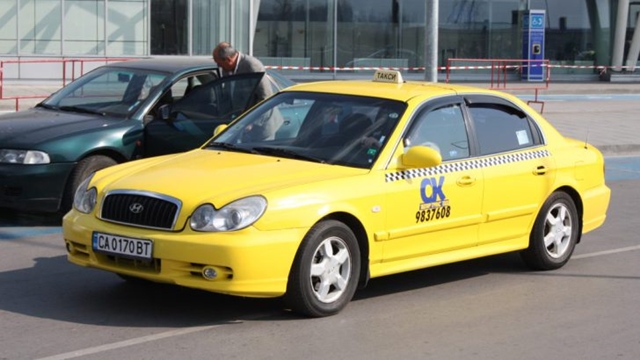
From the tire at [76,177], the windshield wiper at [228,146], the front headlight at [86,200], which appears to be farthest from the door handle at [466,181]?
the tire at [76,177]

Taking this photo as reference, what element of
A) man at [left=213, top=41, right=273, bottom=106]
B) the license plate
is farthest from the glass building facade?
the license plate

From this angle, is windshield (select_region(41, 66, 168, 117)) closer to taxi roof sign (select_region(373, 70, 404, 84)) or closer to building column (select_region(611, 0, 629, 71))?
taxi roof sign (select_region(373, 70, 404, 84))

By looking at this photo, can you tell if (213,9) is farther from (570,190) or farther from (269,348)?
(269,348)

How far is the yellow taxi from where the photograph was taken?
646 centimetres

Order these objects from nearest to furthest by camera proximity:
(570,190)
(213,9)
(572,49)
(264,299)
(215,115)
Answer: (264,299) < (570,190) < (215,115) < (213,9) < (572,49)

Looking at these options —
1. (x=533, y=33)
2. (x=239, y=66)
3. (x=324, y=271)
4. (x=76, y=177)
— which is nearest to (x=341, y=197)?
(x=324, y=271)

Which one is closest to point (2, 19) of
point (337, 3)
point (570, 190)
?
point (337, 3)

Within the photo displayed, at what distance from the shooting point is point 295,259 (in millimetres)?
6574

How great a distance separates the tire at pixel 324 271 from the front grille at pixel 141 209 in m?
0.81

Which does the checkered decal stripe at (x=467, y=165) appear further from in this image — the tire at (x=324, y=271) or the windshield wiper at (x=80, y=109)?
the windshield wiper at (x=80, y=109)

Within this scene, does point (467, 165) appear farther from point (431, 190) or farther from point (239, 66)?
point (239, 66)

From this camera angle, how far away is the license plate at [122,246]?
21.3ft

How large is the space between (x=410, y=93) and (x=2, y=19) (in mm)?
22861

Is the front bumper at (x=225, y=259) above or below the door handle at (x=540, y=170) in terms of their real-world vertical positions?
below
